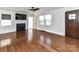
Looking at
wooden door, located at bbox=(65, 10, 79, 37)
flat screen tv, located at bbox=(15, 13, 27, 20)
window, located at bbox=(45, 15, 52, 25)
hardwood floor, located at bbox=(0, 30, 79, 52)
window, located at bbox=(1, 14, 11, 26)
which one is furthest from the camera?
flat screen tv, located at bbox=(15, 13, 27, 20)

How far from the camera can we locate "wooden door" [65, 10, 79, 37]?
6707 millimetres

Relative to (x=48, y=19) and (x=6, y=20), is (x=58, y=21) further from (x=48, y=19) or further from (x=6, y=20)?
(x=6, y=20)

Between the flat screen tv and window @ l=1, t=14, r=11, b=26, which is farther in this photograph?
the flat screen tv

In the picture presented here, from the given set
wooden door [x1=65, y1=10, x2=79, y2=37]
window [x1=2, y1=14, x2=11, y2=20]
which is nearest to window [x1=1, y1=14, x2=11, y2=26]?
window [x1=2, y1=14, x2=11, y2=20]

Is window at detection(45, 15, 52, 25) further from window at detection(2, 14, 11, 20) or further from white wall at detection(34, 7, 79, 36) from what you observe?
window at detection(2, 14, 11, 20)

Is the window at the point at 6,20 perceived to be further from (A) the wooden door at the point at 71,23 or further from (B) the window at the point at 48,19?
(A) the wooden door at the point at 71,23

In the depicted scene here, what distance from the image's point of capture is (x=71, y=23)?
23.2 feet

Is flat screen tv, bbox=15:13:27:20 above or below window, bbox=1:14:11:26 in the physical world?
above

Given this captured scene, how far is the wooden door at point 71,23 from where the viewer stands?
671 centimetres
